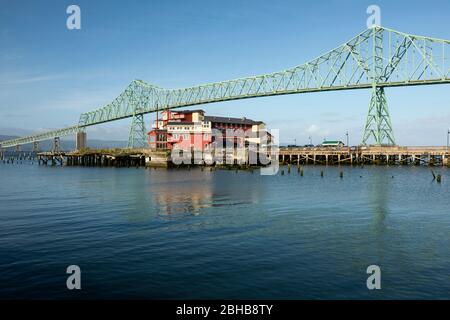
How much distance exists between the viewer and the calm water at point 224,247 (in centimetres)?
1507

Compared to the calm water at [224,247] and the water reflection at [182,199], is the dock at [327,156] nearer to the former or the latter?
the water reflection at [182,199]

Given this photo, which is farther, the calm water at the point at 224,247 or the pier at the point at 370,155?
the pier at the point at 370,155

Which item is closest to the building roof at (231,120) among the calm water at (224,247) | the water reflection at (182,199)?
the water reflection at (182,199)

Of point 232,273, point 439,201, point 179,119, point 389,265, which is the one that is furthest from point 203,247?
point 179,119

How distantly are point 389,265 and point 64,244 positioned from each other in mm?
15591

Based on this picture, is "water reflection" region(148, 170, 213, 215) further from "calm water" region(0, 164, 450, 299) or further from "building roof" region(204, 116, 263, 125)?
"building roof" region(204, 116, 263, 125)

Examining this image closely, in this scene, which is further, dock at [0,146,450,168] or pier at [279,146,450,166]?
dock at [0,146,450,168]

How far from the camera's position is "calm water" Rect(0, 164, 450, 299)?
15.1m

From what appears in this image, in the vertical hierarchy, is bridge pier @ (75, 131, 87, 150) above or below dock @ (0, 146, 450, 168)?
above
